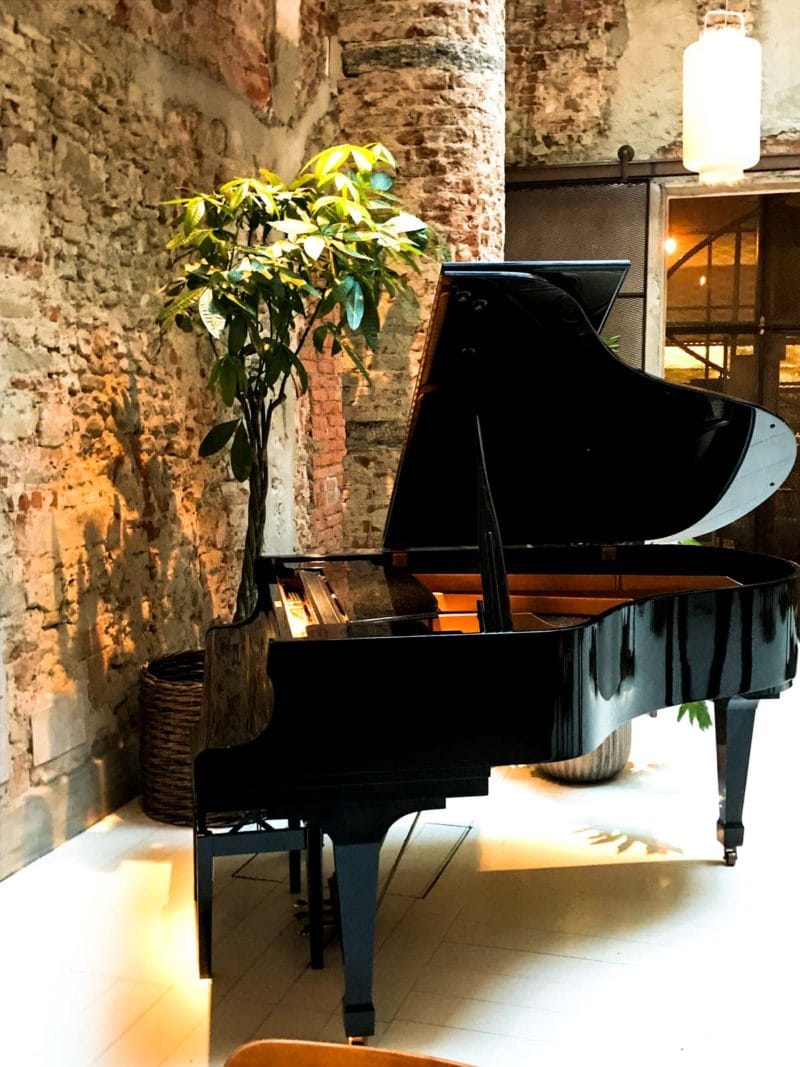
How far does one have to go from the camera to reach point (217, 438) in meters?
4.17

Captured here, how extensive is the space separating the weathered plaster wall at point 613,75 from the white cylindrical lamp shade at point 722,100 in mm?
1316

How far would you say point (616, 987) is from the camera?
9.58 feet

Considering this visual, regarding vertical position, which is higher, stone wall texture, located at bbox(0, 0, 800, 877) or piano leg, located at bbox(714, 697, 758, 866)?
stone wall texture, located at bbox(0, 0, 800, 877)

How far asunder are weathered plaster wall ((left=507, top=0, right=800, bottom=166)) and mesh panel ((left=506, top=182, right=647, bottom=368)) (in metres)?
0.21

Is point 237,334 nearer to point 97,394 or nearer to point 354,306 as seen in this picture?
point 354,306

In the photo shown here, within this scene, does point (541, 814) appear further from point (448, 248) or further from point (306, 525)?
point (448, 248)

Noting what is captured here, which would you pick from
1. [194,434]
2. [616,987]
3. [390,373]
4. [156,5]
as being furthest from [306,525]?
[616,987]

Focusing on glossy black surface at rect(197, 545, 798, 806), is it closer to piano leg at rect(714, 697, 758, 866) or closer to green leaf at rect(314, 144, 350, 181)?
piano leg at rect(714, 697, 758, 866)

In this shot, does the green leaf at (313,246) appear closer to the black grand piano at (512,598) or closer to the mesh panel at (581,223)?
the black grand piano at (512,598)

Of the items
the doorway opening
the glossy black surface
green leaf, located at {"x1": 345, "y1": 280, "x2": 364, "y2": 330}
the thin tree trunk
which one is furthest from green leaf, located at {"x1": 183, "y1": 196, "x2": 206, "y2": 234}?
the doorway opening

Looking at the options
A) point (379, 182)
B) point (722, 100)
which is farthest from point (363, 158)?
point (722, 100)

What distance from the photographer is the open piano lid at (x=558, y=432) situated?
3086 mm

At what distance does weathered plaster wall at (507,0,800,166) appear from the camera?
6.62 metres

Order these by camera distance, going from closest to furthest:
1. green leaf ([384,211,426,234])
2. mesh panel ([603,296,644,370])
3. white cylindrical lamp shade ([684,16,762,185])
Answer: green leaf ([384,211,426,234]) → white cylindrical lamp shade ([684,16,762,185]) → mesh panel ([603,296,644,370])
